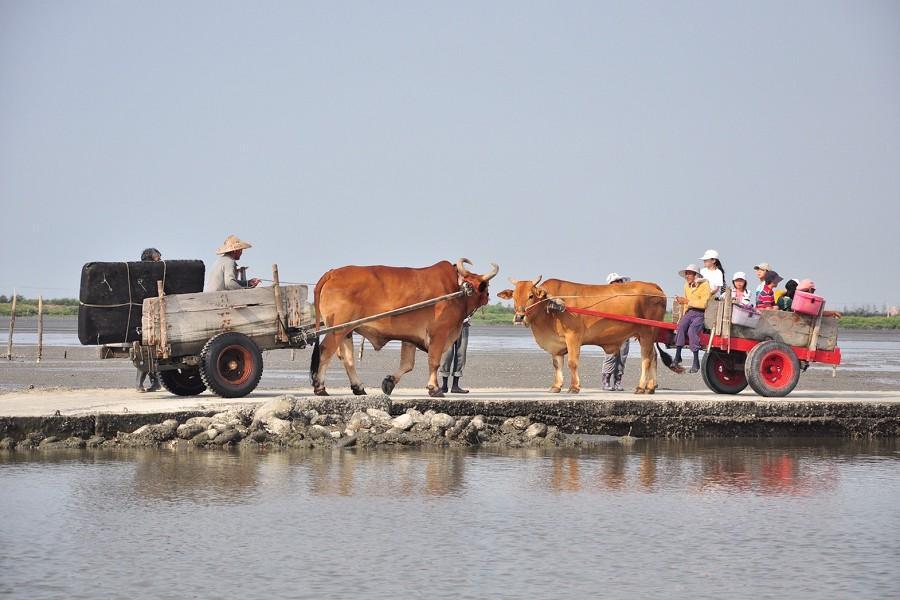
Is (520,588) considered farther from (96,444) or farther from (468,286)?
(468,286)

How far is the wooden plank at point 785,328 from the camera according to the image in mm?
18938

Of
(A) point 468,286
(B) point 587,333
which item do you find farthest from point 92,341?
(B) point 587,333

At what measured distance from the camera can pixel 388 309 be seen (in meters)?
17.7

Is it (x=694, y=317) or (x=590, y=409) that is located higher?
(x=694, y=317)

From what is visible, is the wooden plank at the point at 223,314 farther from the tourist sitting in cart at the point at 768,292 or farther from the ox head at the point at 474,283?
the tourist sitting in cart at the point at 768,292

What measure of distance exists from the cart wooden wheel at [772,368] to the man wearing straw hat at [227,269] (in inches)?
285

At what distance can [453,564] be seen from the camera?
33.7ft

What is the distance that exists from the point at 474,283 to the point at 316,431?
11.7 ft

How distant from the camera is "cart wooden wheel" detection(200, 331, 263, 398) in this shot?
55.1 ft

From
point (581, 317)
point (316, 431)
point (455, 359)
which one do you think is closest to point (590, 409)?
point (581, 317)

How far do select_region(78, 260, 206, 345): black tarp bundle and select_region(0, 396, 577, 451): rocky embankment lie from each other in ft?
5.13

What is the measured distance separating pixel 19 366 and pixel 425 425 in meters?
16.6

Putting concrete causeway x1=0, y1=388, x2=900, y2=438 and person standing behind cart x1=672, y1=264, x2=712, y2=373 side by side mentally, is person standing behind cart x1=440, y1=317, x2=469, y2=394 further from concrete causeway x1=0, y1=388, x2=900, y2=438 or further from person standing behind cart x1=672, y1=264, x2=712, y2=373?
person standing behind cart x1=672, y1=264, x2=712, y2=373

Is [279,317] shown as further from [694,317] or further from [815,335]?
[815,335]
